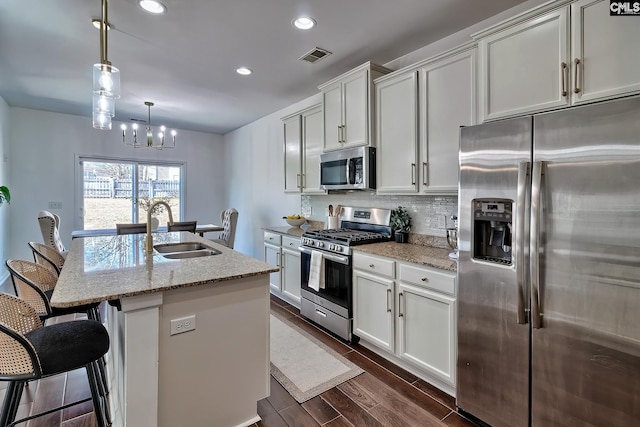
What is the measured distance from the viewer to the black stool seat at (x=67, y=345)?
53.1 inches

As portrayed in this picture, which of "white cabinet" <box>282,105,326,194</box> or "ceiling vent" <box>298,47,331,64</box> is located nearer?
"ceiling vent" <box>298,47,331,64</box>

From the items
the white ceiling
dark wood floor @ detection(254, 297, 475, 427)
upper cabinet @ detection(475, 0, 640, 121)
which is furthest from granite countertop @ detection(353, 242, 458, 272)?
the white ceiling

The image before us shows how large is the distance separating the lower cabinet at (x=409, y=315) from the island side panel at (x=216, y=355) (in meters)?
1.05

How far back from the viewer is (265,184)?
212 inches

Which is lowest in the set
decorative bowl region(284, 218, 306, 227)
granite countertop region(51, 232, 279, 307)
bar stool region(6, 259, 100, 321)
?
bar stool region(6, 259, 100, 321)

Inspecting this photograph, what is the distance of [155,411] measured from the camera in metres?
1.46

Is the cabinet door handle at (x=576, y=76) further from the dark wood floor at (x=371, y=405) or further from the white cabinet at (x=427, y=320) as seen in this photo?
the dark wood floor at (x=371, y=405)

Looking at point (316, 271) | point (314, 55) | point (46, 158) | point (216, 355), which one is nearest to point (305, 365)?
point (316, 271)

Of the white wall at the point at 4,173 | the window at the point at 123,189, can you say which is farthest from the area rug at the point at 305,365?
the white wall at the point at 4,173

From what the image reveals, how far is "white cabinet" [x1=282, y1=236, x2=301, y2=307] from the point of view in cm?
365

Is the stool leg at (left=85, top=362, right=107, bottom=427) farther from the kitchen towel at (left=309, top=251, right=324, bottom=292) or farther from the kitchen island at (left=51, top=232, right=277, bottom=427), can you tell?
the kitchen towel at (left=309, top=251, right=324, bottom=292)

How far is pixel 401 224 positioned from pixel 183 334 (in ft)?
6.96

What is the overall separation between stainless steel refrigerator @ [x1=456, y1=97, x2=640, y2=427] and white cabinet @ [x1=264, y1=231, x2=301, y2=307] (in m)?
2.12

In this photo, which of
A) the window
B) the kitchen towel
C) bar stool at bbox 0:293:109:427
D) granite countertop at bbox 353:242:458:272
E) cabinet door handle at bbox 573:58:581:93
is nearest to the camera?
bar stool at bbox 0:293:109:427
